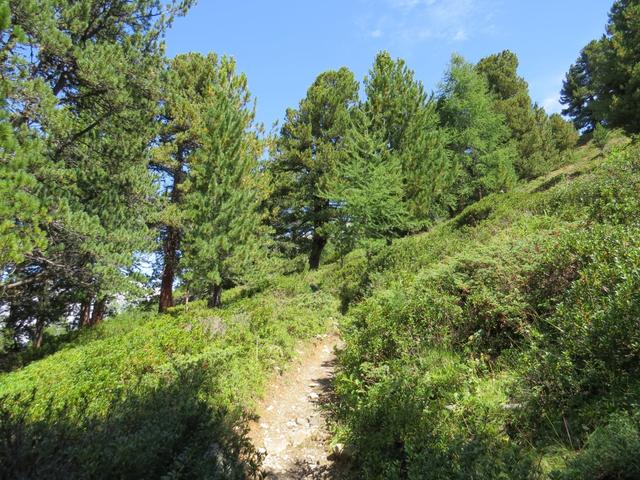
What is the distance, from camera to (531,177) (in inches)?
1188

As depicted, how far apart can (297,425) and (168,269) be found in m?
13.9

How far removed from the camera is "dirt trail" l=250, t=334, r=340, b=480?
5.26 meters

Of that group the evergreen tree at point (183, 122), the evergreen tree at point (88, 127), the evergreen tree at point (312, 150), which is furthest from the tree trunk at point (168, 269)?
the evergreen tree at point (312, 150)

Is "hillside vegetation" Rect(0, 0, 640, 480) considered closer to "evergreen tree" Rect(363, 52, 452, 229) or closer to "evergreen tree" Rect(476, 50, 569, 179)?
"evergreen tree" Rect(363, 52, 452, 229)

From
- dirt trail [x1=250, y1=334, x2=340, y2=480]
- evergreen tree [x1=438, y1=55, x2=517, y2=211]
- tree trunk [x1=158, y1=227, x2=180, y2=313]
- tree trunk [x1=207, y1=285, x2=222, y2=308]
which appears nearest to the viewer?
dirt trail [x1=250, y1=334, x2=340, y2=480]

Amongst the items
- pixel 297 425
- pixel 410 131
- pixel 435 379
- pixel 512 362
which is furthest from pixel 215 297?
pixel 410 131

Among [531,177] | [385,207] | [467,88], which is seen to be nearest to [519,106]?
[531,177]

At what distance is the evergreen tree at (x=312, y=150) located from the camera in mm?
22469

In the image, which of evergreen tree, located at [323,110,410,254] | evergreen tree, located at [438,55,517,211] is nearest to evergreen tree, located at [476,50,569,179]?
evergreen tree, located at [438,55,517,211]

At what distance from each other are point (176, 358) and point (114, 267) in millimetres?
5923

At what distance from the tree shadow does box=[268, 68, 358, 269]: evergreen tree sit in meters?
17.9

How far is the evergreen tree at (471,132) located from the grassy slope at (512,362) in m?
17.9

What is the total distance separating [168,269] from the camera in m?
18.2

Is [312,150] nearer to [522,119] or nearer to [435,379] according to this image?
[435,379]
